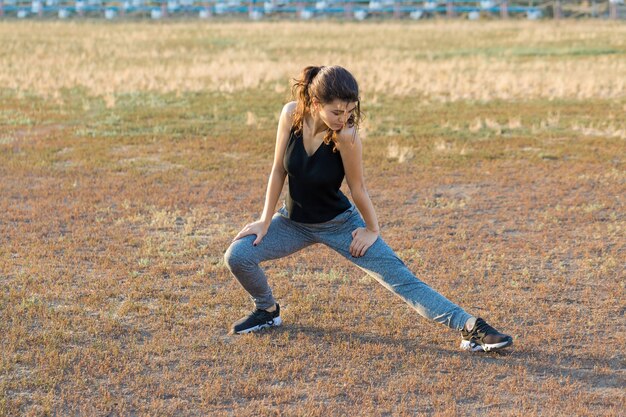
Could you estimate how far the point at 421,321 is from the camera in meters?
6.09

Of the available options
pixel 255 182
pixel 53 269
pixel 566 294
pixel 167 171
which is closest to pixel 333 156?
pixel 566 294

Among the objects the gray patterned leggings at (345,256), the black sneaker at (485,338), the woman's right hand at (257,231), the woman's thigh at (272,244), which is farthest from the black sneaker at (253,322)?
the black sneaker at (485,338)

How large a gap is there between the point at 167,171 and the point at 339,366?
6691 millimetres

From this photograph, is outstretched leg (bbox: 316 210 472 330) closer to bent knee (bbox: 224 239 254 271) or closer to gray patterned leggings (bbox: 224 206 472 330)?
gray patterned leggings (bbox: 224 206 472 330)

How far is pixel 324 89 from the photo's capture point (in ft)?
16.2

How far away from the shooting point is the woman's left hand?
17.8ft

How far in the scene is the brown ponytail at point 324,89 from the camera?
4902 mm

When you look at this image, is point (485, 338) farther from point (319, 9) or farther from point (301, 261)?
point (319, 9)

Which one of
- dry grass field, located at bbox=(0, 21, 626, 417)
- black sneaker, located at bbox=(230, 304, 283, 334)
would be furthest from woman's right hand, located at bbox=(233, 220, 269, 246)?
dry grass field, located at bbox=(0, 21, 626, 417)

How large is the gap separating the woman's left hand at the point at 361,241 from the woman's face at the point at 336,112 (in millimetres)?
729

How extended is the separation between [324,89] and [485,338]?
1767 mm

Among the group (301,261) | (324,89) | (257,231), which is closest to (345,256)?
(257,231)

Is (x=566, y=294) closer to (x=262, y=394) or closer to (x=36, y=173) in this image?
(x=262, y=394)

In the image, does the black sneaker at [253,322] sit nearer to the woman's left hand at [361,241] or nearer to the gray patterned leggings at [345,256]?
the gray patterned leggings at [345,256]
